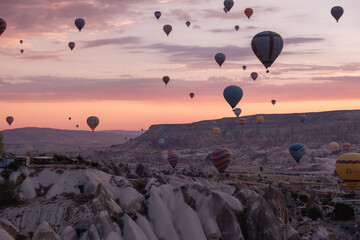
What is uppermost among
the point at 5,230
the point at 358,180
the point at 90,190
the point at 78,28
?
the point at 78,28

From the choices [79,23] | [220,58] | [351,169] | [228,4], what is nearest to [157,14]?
[228,4]

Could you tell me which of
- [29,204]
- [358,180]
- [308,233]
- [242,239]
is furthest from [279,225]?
[358,180]

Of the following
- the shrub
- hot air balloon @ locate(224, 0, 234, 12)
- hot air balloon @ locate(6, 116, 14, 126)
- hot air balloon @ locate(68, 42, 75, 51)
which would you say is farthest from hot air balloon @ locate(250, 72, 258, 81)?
hot air balloon @ locate(6, 116, 14, 126)

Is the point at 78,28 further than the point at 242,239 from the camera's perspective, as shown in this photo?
Yes

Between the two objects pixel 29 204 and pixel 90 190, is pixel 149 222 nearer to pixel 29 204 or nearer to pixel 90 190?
pixel 90 190

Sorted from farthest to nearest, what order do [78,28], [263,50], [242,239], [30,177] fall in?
[78,28] → [263,50] → [30,177] → [242,239]

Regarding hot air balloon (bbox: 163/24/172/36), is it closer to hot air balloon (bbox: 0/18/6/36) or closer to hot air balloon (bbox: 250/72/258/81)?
hot air balloon (bbox: 250/72/258/81)
